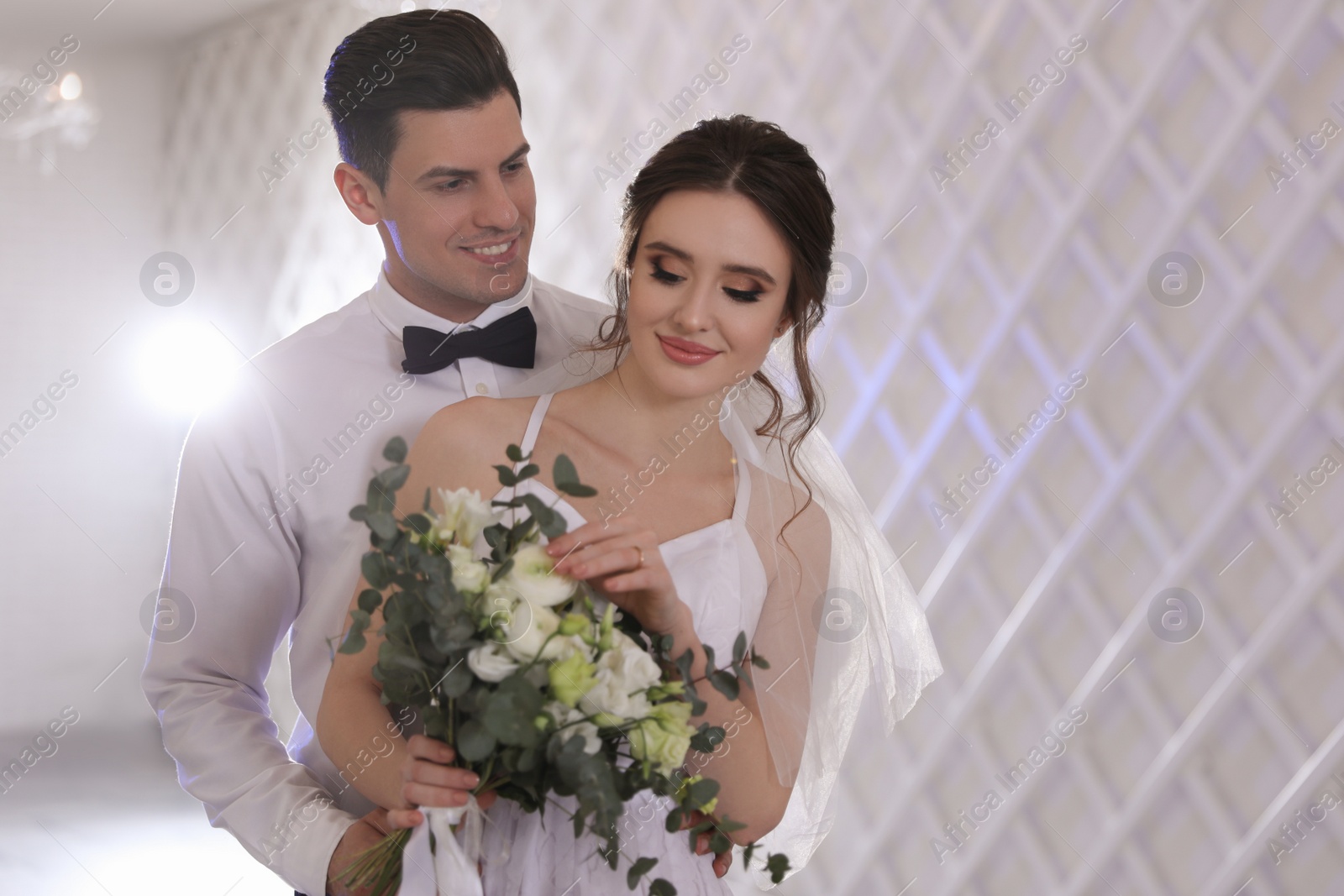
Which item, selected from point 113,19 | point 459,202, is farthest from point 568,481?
point 113,19

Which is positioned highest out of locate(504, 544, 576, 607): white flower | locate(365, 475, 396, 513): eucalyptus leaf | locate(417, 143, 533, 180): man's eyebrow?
locate(417, 143, 533, 180): man's eyebrow

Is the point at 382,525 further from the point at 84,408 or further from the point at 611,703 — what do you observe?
the point at 84,408

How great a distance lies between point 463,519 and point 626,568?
16 cm

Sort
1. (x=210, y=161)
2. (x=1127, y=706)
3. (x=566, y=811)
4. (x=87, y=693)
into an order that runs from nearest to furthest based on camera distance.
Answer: (x=566, y=811), (x=1127, y=706), (x=210, y=161), (x=87, y=693)

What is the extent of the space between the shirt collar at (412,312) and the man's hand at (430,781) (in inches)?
24.6

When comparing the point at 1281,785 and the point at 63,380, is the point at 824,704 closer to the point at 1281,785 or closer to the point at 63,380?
the point at 1281,785

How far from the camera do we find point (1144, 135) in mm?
2002

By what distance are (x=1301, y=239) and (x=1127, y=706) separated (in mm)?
912

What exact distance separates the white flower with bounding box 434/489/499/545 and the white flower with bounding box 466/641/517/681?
0.12 metres

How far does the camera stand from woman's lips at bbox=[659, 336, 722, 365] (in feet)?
4.21

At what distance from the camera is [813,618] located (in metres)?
1.40

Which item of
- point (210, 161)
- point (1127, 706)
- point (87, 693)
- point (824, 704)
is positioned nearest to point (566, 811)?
point (824, 704)

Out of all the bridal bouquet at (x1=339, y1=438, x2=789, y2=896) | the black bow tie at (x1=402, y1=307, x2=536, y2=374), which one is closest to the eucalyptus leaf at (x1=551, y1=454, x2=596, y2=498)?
the bridal bouquet at (x1=339, y1=438, x2=789, y2=896)

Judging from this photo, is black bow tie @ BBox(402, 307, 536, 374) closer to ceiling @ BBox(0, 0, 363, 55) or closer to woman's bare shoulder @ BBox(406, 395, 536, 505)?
woman's bare shoulder @ BBox(406, 395, 536, 505)
